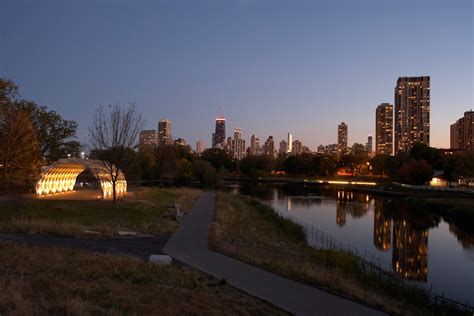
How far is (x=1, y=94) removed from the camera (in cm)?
3441

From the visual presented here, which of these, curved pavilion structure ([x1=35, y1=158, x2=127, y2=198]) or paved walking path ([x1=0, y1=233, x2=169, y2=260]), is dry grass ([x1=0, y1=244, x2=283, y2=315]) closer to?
paved walking path ([x1=0, y1=233, x2=169, y2=260])

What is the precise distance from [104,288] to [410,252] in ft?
65.5

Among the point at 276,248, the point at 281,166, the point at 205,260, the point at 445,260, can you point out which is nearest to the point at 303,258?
the point at 276,248

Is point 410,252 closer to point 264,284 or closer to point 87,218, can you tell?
point 264,284

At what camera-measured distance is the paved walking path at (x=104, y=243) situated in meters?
13.3

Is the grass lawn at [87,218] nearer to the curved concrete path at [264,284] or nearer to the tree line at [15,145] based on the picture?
the curved concrete path at [264,284]

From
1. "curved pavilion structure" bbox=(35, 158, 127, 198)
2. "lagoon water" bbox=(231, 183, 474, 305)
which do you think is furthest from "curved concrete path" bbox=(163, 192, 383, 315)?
"curved pavilion structure" bbox=(35, 158, 127, 198)

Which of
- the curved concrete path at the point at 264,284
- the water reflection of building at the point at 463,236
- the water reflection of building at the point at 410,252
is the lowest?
the water reflection of building at the point at 463,236

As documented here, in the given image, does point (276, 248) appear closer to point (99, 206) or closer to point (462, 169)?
point (99, 206)

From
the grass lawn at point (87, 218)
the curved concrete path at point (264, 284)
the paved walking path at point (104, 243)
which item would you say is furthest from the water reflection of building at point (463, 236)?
the paved walking path at point (104, 243)

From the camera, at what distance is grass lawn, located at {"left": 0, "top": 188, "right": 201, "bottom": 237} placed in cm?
1603

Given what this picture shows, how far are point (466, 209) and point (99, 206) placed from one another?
37.7 meters

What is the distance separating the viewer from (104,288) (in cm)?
867

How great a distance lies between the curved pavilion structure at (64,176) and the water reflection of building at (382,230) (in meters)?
20.2
